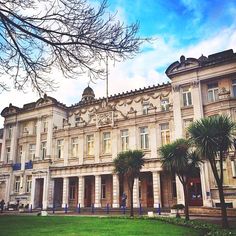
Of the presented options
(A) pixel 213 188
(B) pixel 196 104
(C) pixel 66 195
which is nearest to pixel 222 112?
(B) pixel 196 104

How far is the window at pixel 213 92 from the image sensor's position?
2955 centimetres

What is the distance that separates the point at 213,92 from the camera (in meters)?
29.9

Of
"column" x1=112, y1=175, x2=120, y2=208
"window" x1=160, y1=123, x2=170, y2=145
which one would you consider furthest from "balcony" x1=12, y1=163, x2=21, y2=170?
"window" x1=160, y1=123, x2=170, y2=145

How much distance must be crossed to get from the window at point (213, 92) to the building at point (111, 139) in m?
0.10

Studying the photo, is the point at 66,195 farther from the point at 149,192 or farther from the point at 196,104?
the point at 196,104

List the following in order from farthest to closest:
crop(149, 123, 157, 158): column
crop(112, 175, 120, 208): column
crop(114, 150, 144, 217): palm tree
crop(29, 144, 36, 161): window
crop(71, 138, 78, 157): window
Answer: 1. crop(29, 144, 36, 161): window
2. crop(71, 138, 78, 157): window
3. crop(112, 175, 120, 208): column
4. crop(149, 123, 157, 158): column
5. crop(114, 150, 144, 217): palm tree

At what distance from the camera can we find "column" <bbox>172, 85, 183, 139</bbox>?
30.1 meters

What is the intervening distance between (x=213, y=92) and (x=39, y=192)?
26.4 meters

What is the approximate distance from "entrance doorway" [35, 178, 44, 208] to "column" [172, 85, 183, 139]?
67.5 feet

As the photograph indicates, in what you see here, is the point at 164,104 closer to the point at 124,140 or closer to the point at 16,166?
the point at 124,140

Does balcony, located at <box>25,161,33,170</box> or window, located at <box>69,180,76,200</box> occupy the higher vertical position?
balcony, located at <box>25,161,33,170</box>

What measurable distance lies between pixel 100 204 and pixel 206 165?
13426mm

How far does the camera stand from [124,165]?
23.0m

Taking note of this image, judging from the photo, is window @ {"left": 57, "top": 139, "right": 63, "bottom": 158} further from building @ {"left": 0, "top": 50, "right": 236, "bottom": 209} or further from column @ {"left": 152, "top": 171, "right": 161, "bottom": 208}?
column @ {"left": 152, "top": 171, "right": 161, "bottom": 208}
